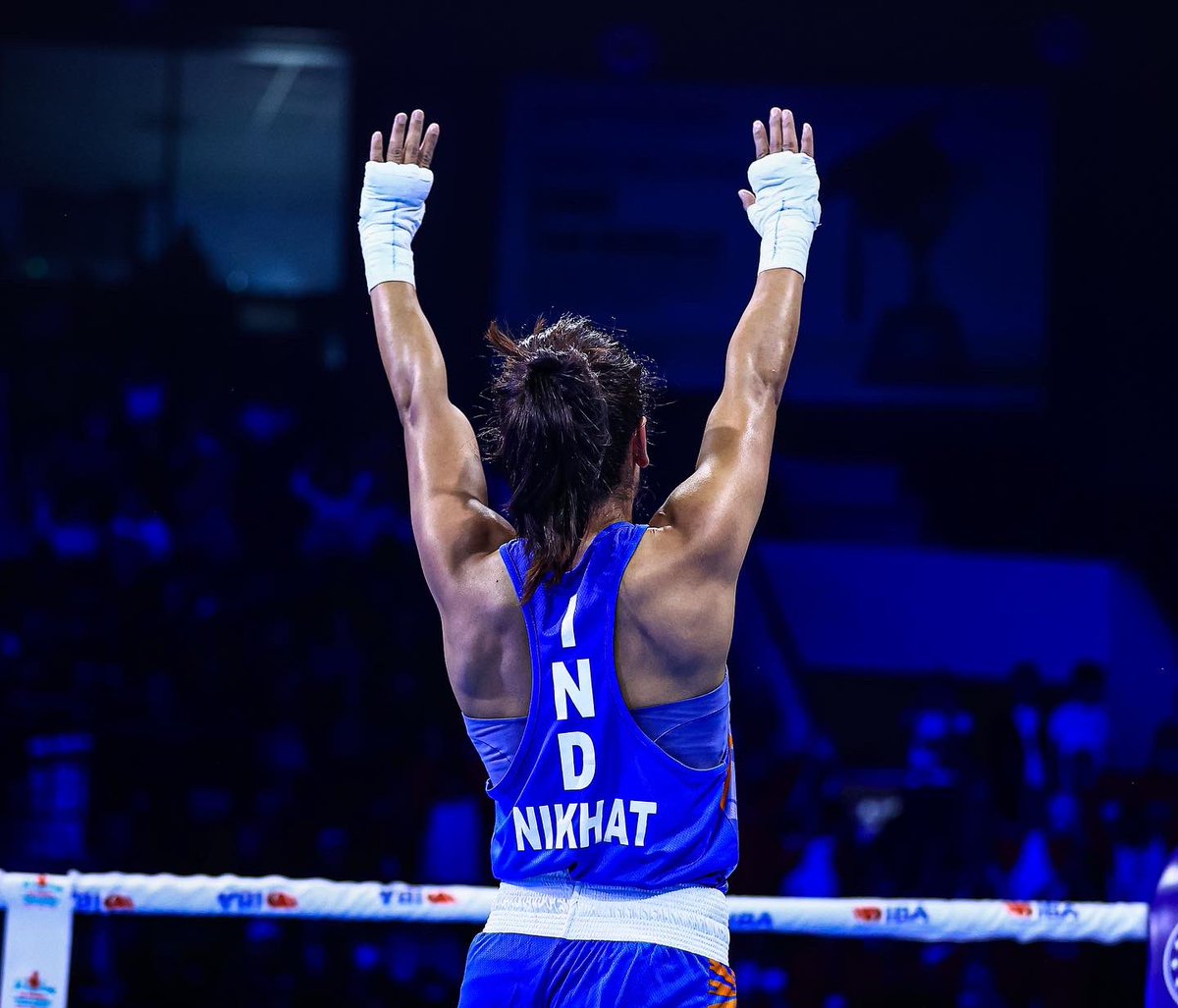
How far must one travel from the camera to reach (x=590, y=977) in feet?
4.63

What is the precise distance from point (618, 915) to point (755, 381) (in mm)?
614

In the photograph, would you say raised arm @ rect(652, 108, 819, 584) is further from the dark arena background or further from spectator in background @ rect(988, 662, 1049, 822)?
spectator in background @ rect(988, 662, 1049, 822)

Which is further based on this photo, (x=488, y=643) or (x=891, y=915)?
(x=891, y=915)

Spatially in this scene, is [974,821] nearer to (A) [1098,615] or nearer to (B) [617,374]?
(A) [1098,615]

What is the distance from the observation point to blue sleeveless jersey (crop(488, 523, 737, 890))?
1438 millimetres

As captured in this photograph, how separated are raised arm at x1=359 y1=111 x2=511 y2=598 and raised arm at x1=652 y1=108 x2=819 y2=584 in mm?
239

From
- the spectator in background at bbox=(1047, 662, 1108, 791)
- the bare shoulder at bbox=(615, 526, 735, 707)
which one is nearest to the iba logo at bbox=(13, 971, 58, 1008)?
the bare shoulder at bbox=(615, 526, 735, 707)

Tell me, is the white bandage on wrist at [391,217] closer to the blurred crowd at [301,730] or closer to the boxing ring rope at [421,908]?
the boxing ring rope at [421,908]

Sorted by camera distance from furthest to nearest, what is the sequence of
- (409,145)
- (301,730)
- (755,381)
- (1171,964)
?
(301,730) < (1171,964) < (409,145) < (755,381)

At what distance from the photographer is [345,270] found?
623cm

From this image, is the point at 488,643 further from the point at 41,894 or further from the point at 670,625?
the point at 41,894

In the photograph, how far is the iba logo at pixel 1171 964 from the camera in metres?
2.50

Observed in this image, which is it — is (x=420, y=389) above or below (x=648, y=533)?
above

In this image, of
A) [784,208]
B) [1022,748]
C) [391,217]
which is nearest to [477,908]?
[391,217]
